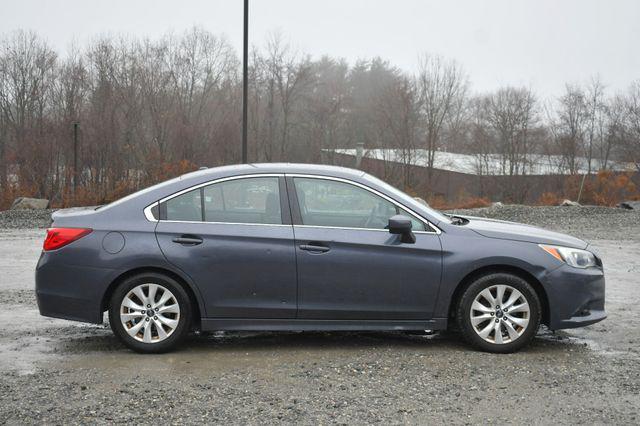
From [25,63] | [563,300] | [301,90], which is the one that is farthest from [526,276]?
[301,90]

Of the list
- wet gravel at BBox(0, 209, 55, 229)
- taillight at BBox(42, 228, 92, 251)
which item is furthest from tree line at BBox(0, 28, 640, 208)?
taillight at BBox(42, 228, 92, 251)

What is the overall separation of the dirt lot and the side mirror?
0.98m

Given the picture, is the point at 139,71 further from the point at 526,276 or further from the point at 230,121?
the point at 526,276

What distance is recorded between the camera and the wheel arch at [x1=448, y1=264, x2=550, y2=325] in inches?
248

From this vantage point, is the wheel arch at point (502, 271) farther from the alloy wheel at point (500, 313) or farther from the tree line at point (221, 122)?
the tree line at point (221, 122)

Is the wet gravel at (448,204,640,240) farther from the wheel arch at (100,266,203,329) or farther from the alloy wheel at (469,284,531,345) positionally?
the wheel arch at (100,266,203,329)

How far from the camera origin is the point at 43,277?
6.21m

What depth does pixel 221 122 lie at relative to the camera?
43406 mm

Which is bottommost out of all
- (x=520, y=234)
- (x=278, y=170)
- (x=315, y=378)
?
(x=315, y=378)

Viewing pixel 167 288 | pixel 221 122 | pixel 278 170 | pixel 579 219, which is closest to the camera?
pixel 167 288

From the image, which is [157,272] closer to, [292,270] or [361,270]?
Result: [292,270]

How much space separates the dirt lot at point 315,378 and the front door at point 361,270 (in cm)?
39

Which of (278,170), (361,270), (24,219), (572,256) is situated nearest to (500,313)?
(572,256)

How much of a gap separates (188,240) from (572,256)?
3.28 meters
